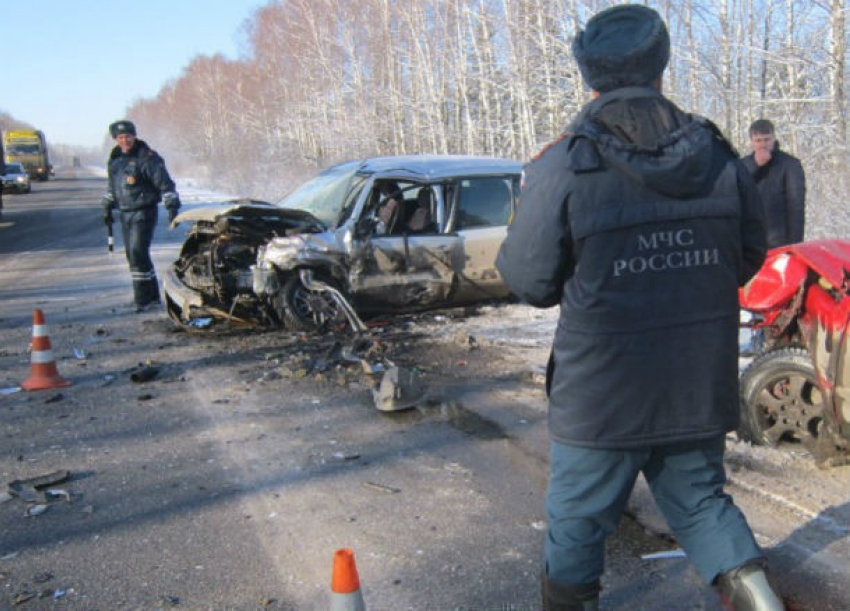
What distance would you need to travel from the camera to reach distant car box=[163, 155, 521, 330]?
7156 mm

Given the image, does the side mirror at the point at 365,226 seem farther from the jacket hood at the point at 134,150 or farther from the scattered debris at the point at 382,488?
the scattered debris at the point at 382,488

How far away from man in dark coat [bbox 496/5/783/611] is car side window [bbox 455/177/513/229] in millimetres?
5895

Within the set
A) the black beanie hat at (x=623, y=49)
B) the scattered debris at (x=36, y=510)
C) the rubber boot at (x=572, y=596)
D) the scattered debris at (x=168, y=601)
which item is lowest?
the scattered debris at (x=168, y=601)

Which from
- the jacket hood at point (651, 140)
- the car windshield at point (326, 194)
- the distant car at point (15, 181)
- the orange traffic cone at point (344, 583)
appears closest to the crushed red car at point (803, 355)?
the jacket hood at point (651, 140)

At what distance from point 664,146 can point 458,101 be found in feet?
92.0

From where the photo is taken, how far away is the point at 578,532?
2.00 metres

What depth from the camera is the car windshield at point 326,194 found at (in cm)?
777

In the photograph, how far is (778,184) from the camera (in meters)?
5.83

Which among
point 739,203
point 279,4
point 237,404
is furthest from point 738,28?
point 279,4

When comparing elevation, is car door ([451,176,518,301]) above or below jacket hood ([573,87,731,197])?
below

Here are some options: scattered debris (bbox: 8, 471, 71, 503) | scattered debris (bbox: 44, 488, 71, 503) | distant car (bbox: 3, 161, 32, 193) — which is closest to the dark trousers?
scattered debris (bbox: 8, 471, 71, 503)

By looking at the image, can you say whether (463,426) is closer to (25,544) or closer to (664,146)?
(25,544)

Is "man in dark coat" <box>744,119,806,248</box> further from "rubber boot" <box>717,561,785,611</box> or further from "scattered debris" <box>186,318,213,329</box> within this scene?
"scattered debris" <box>186,318,213,329</box>

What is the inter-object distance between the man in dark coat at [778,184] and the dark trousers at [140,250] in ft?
21.0
